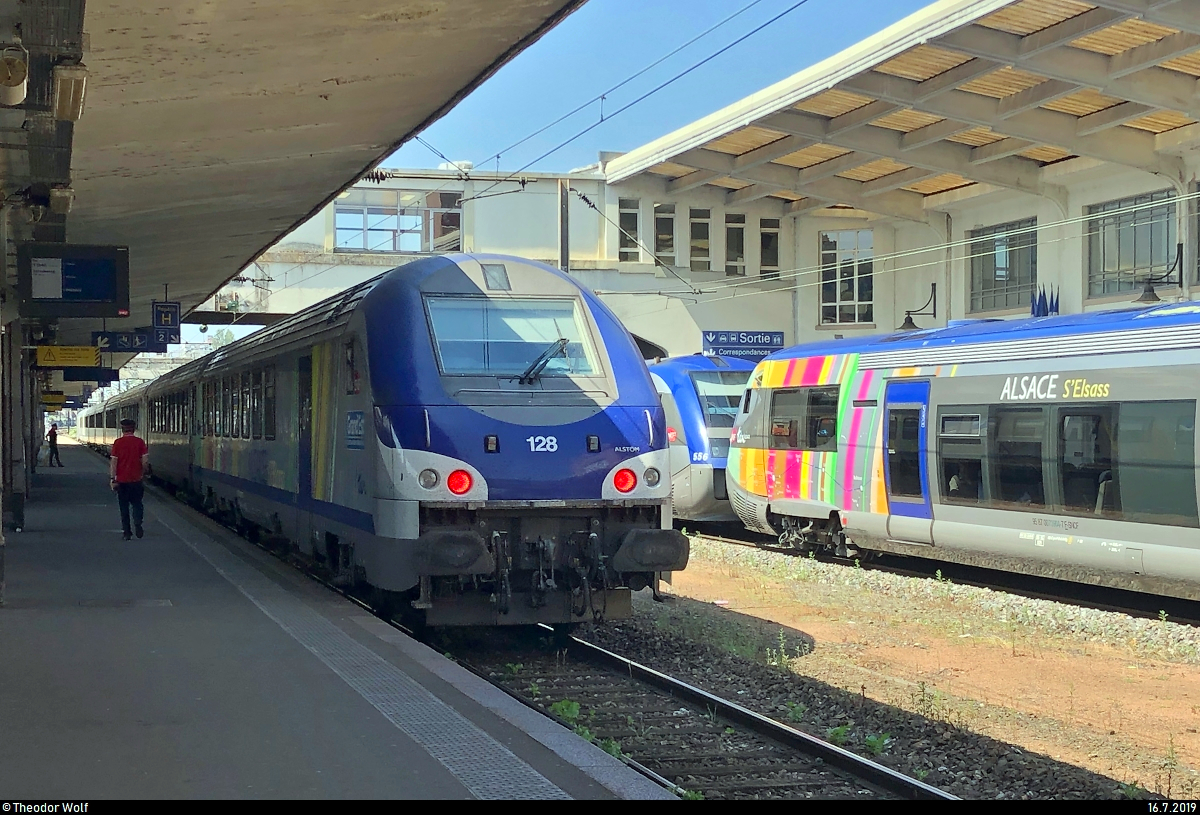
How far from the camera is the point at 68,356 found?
26906 mm

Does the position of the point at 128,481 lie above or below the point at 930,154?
below

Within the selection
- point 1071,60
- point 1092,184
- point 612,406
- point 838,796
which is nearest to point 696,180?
point 1092,184

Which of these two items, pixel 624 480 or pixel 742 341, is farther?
pixel 742 341

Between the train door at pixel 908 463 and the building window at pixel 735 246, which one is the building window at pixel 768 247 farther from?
the train door at pixel 908 463

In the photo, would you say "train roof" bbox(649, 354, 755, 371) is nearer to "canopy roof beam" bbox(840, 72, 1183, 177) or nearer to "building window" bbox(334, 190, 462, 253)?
"canopy roof beam" bbox(840, 72, 1183, 177)

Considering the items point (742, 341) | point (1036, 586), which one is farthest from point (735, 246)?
point (1036, 586)

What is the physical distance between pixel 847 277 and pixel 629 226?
664cm

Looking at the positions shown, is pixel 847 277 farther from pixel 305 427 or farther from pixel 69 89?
pixel 69 89

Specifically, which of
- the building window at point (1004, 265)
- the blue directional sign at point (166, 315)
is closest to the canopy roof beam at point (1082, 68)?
the building window at point (1004, 265)

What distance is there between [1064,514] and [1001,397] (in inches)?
60.4

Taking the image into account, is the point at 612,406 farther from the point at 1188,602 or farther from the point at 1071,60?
the point at 1071,60

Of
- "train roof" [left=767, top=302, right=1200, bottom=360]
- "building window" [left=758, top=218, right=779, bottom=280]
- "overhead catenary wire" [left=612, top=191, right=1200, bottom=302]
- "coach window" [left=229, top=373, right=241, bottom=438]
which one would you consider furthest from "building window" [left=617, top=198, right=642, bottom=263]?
"coach window" [left=229, top=373, right=241, bottom=438]

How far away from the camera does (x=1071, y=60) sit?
23.3 m

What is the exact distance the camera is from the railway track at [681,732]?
21.9 feet
